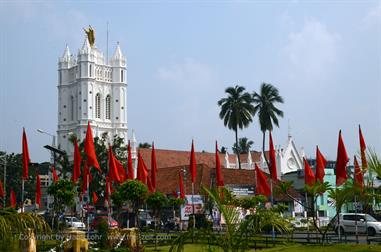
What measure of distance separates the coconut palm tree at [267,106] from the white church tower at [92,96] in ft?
97.9

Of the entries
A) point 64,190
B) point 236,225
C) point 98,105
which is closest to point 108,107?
point 98,105

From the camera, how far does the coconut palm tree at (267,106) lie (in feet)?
231

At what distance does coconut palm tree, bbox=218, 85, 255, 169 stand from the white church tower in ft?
79.7

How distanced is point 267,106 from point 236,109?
4774 millimetres

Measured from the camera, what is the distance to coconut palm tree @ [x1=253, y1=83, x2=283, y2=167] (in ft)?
231

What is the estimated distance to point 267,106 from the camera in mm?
70750

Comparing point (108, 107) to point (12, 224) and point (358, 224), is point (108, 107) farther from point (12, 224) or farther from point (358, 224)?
point (12, 224)

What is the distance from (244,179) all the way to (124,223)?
15536 millimetres

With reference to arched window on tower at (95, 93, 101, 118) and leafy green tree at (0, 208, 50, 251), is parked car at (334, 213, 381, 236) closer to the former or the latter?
leafy green tree at (0, 208, 50, 251)

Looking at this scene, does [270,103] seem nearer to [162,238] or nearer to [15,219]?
[162,238]

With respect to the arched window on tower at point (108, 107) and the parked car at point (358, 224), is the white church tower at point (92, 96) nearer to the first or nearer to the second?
the arched window on tower at point (108, 107)

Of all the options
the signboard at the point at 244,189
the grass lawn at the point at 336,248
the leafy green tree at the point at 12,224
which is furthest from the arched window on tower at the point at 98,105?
the leafy green tree at the point at 12,224

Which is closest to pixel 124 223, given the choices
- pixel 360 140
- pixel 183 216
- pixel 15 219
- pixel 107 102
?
pixel 183 216

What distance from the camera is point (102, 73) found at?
316 feet
